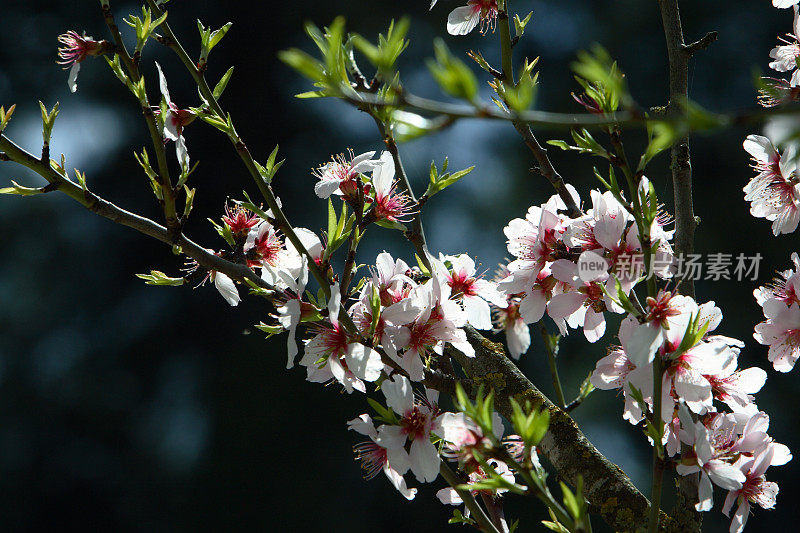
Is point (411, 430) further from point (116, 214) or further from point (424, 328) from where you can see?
point (116, 214)

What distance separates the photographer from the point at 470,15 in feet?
2.89

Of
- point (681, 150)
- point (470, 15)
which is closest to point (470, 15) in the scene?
point (470, 15)

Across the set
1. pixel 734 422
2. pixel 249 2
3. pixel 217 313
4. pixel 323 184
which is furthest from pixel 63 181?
pixel 249 2

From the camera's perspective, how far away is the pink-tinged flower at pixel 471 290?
2.40ft

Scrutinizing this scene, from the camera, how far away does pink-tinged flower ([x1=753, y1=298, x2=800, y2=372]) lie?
0.76 meters

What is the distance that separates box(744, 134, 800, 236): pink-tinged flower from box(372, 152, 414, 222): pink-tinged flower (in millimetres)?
413

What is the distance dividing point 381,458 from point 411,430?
0.11 meters

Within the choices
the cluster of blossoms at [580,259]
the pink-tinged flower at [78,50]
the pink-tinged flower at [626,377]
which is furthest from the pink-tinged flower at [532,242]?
the pink-tinged flower at [78,50]

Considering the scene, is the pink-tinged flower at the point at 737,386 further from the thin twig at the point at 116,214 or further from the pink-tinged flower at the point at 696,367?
the thin twig at the point at 116,214

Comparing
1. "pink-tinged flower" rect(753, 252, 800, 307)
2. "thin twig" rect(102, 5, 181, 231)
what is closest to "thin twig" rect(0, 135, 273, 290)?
"thin twig" rect(102, 5, 181, 231)

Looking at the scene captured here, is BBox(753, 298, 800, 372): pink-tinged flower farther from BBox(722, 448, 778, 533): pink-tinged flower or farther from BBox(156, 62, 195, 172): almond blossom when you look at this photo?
BBox(156, 62, 195, 172): almond blossom

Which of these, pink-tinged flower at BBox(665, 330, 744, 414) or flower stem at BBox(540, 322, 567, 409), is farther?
flower stem at BBox(540, 322, 567, 409)

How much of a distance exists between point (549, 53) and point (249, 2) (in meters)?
1.52

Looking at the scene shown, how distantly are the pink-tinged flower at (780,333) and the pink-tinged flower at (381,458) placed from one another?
0.43m
